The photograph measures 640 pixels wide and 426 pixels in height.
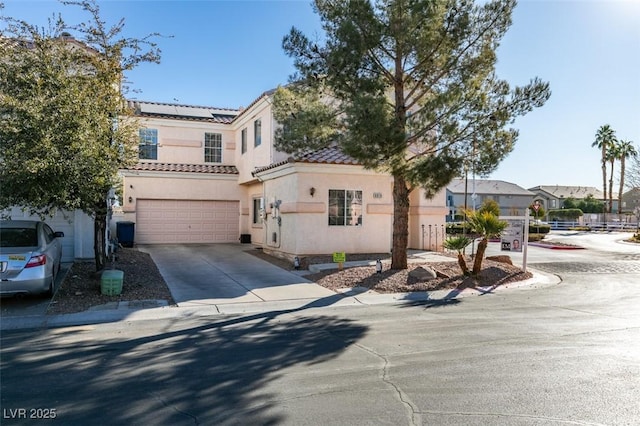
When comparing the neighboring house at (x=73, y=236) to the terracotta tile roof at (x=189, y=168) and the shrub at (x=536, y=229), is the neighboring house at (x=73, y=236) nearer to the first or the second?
the terracotta tile roof at (x=189, y=168)

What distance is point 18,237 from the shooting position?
966cm

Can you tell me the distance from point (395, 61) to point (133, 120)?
7.07 meters

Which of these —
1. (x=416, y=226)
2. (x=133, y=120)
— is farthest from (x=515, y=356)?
(x=416, y=226)

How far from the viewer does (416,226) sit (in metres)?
18.6

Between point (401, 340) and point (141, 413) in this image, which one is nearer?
point (141, 413)

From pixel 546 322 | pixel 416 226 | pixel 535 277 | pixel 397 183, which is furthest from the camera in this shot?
pixel 416 226

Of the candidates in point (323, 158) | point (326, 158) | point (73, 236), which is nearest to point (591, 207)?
point (326, 158)

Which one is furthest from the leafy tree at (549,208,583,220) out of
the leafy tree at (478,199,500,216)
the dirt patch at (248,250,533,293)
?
the dirt patch at (248,250,533,293)

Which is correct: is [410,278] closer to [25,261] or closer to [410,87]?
[410,87]

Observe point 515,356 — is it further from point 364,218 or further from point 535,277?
point 364,218

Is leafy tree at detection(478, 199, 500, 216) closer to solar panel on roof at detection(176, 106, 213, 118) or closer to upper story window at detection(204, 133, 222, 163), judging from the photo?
upper story window at detection(204, 133, 222, 163)

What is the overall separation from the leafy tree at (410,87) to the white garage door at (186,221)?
11.2 meters

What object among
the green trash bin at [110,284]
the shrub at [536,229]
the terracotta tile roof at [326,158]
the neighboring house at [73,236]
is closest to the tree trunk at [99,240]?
the green trash bin at [110,284]

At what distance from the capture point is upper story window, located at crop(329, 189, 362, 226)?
16.3 meters
